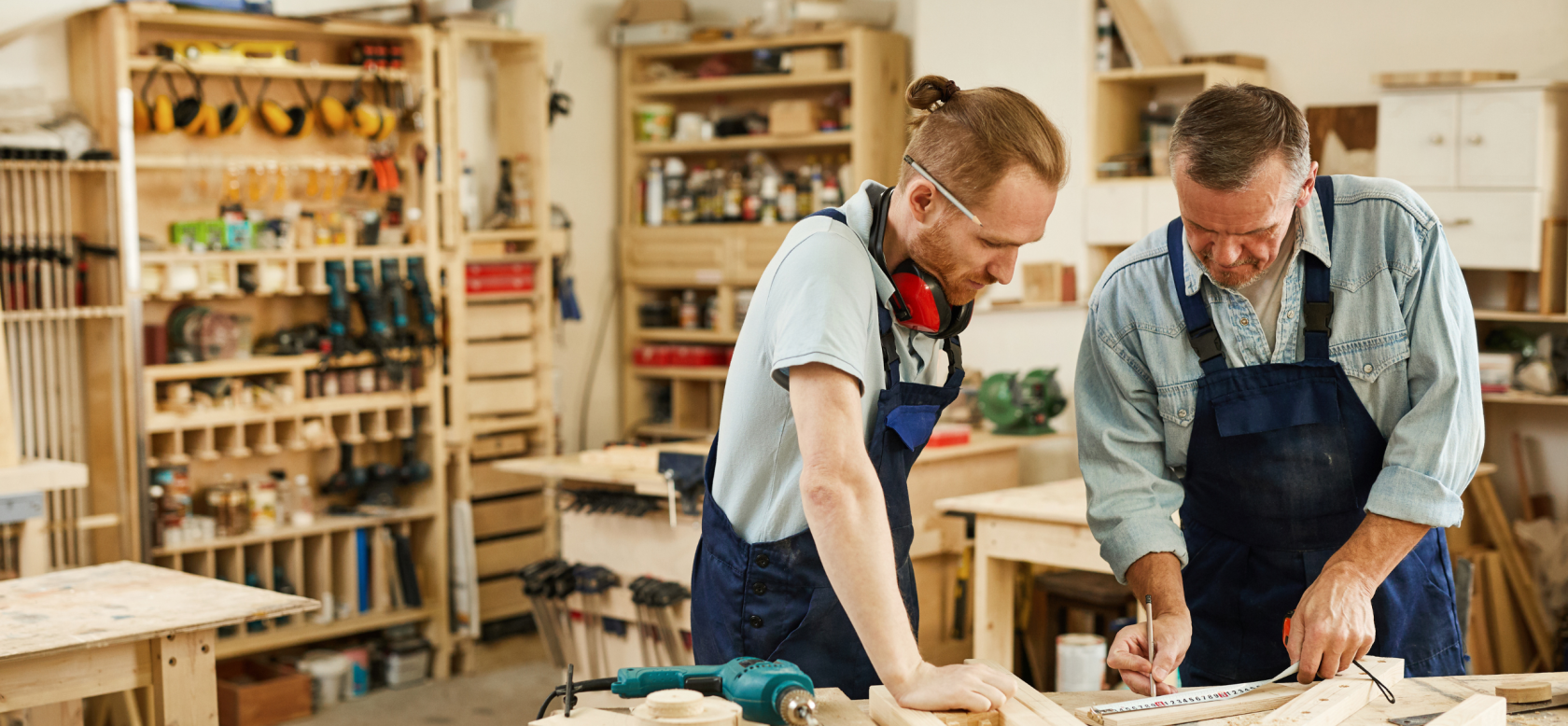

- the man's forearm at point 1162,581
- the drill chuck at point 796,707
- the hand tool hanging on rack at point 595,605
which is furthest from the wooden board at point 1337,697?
the hand tool hanging on rack at point 595,605

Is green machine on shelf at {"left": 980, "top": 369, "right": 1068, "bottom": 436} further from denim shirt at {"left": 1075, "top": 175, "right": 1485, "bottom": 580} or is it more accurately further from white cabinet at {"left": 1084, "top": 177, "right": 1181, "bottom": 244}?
denim shirt at {"left": 1075, "top": 175, "right": 1485, "bottom": 580}

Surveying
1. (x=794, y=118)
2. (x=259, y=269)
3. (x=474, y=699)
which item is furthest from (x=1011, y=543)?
(x=259, y=269)

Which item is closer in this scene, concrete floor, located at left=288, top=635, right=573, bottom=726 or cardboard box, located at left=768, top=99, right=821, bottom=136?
concrete floor, located at left=288, top=635, right=573, bottom=726

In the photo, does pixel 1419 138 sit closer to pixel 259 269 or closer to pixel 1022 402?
pixel 1022 402

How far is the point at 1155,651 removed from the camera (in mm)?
2014

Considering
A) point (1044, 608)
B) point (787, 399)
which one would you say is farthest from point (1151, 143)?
point (787, 399)

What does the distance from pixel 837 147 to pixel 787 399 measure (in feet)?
15.2

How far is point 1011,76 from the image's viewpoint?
5.51 meters

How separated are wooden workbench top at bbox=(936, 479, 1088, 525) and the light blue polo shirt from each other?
181 centimetres

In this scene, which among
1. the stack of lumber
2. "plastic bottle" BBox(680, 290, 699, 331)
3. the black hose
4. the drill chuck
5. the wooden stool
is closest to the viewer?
the drill chuck

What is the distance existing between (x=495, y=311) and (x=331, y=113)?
103cm

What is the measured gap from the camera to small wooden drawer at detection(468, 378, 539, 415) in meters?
5.78

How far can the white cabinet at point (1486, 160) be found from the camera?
4469 mm

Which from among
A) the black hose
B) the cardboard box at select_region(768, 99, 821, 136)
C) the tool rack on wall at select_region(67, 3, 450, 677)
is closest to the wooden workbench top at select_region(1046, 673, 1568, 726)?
the black hose
